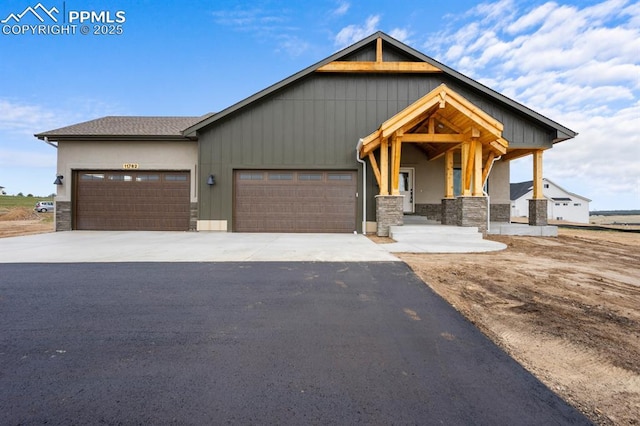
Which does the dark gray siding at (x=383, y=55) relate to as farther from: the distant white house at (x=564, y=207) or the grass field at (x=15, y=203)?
the grass field at (x=15, y=203)

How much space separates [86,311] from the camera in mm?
3053

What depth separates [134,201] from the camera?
37.6 ft

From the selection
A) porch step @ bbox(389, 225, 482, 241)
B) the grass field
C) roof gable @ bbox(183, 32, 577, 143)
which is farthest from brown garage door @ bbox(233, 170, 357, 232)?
the grass field

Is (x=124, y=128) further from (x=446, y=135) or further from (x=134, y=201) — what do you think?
(x=446, y=135)

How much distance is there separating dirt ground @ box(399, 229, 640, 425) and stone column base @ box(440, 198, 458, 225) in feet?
14.1

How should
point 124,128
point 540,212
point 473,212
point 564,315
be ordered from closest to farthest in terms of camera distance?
point 564,315, point 473,212, point 540,212, point 124,128

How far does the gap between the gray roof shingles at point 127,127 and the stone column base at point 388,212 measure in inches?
346

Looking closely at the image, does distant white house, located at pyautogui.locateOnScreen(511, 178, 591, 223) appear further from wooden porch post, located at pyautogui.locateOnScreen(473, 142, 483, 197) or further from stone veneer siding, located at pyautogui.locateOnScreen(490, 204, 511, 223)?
wooden porch post, located at pyautogui.locateOnScreen(473, 142, 483, 197)

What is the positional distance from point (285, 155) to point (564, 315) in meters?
9.66

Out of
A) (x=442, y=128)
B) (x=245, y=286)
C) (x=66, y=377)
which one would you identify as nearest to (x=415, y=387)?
(x=66, y=377)

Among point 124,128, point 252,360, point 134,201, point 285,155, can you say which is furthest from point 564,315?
point 124,128

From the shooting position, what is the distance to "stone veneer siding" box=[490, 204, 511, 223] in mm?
12852

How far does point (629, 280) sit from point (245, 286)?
6.34 metres

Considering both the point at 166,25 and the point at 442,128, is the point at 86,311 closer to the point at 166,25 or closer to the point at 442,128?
the point at 442,128
